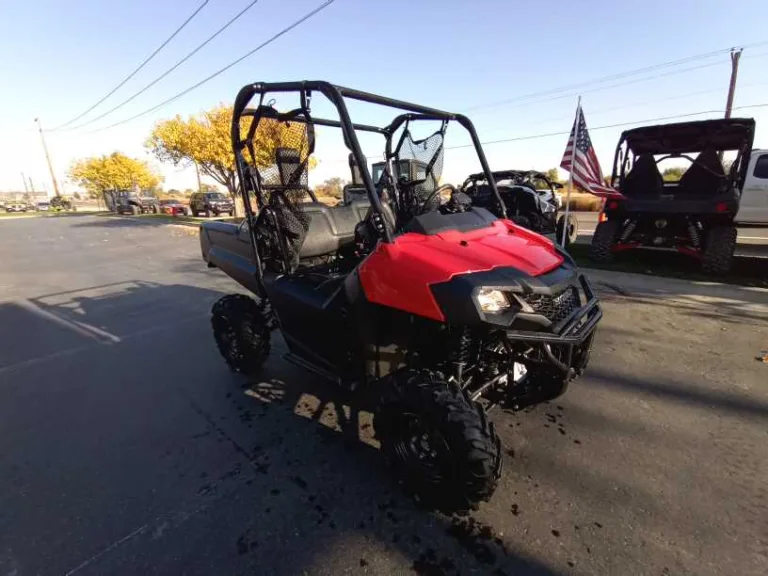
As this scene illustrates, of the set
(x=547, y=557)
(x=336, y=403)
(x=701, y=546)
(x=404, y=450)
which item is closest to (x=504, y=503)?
(x=547, y=557)

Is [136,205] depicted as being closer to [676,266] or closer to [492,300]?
[676,266]

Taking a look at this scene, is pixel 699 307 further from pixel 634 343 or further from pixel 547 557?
pixel 547 557

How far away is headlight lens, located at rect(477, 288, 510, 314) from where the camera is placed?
1.81m

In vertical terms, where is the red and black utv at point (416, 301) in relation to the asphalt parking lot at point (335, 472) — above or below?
above

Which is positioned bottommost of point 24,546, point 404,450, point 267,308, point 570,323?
point 24,546

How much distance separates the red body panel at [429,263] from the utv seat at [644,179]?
23.3ft

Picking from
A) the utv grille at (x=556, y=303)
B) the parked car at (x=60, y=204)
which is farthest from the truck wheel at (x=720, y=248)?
the parked car at (x=60, y=204)

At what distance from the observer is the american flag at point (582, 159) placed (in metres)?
7.98

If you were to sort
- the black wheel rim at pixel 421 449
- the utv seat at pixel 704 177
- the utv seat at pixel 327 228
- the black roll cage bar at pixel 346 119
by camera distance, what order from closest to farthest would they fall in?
the black wheel rim at pixel 421 449 → the black roll cage bar at pixel 346 119 → the utv seat at pixel 327 228 → the utv seat at pixel 704 177

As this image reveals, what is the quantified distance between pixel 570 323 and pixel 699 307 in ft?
14.8

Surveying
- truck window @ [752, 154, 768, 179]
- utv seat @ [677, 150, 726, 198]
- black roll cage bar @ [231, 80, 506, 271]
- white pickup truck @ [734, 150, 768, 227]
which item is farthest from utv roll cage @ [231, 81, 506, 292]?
truck window @ [752, 154, 768, 179]

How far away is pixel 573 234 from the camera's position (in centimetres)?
1091

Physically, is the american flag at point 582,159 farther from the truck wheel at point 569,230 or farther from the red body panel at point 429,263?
the red body panel at point 429,263

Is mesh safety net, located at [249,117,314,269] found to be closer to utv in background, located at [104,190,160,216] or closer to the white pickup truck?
the white pickup truck
